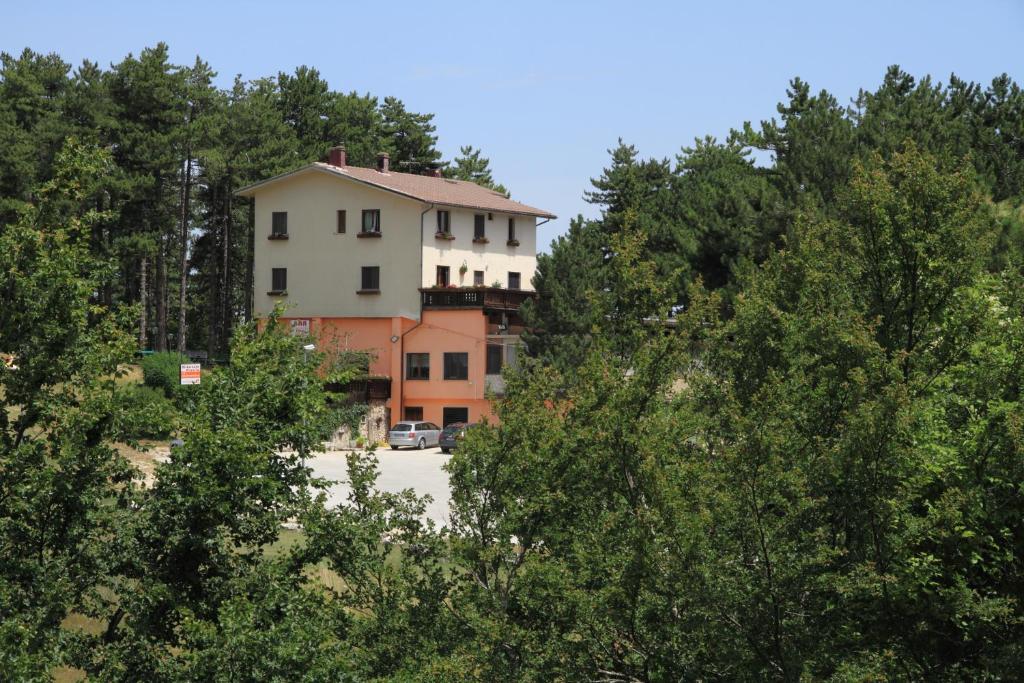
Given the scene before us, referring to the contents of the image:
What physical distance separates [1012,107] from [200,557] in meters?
42.7

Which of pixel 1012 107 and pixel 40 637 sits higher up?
pixel 1012 107

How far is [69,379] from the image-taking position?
16672 mm

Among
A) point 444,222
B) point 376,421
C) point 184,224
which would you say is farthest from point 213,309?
point 376,421

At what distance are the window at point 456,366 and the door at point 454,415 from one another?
1442 millimetres

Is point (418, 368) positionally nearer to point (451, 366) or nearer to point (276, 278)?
point (451, 366)

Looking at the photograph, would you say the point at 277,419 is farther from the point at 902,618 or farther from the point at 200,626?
the point at 902,618

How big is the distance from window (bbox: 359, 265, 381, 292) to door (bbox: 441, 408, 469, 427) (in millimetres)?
6683

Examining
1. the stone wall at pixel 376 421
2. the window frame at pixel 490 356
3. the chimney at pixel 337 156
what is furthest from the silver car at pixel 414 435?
the chimney at pixel 337 156

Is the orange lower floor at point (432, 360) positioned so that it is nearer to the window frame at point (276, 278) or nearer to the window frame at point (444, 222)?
the window frame at point (276, 278)

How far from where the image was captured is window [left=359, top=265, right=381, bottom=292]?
60.8 metres

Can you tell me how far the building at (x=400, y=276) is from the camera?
58750 mm

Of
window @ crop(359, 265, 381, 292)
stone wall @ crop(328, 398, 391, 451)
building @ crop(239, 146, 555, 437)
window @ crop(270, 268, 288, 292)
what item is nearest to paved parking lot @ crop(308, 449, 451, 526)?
stone wall @ crop(328, 398, 391, 451)

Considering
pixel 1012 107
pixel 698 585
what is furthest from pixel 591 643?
pixel 1012 107

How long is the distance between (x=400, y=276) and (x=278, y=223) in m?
7.21
